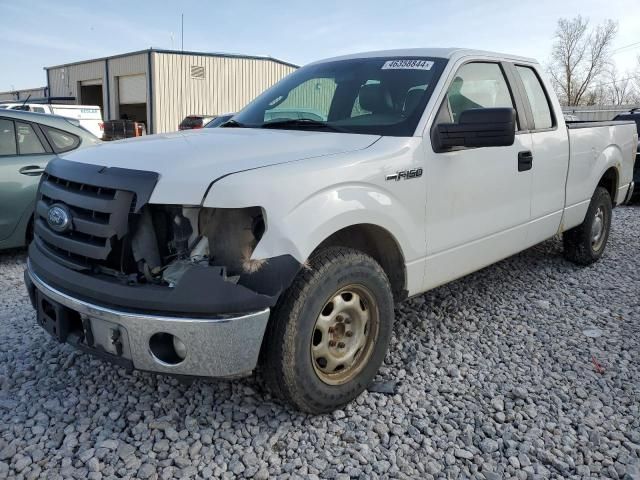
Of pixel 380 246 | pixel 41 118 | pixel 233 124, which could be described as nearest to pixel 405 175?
pixel 380 246

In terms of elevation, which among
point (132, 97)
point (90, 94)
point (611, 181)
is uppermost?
point (90, 94)

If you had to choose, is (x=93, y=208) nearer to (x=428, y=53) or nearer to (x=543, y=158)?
(x=428, y=53)

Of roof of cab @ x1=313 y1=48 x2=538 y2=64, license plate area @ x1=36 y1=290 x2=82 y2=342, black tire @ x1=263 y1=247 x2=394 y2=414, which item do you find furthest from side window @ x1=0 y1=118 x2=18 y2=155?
black tire @ x1=263 y1=247 x2=394 y2=414

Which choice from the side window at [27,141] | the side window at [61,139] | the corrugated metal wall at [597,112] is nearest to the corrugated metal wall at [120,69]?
the corrugated metal wall at [597,112]

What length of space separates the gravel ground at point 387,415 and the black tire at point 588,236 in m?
1.46

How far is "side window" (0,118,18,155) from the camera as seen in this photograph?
5.42m

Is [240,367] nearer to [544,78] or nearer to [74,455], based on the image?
[74,455]

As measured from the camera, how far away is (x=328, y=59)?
412cm

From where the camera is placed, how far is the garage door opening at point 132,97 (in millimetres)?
28859

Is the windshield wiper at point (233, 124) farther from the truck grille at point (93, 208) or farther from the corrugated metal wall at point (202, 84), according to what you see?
the corrugated metal wall at point (202, 84)

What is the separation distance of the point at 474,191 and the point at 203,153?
5.74 ft

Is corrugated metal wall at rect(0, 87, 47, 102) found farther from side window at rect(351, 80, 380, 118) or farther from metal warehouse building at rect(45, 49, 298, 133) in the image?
side window at rect(351, 80, 380, 118)

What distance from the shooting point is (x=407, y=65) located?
3557 mm

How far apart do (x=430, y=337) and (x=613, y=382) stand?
43.8 inches
